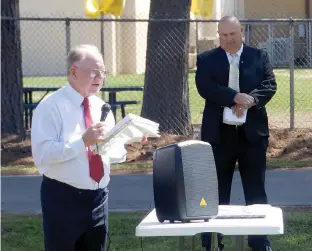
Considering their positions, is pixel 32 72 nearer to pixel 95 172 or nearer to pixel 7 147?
pixel 7 147

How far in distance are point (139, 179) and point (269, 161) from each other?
7.04 ft

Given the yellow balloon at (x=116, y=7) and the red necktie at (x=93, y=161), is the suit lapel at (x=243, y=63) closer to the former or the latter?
the red necktie at (x=93, y=161)

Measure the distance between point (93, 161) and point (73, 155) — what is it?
0.18 meters

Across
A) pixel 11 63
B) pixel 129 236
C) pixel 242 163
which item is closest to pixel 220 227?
pixel 242 163

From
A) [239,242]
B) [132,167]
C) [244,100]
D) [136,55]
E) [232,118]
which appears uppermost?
[244,100]

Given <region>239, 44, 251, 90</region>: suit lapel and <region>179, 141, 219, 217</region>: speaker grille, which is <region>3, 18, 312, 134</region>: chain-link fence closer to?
<region>239, 44, 251, 90</region>: suit lapel

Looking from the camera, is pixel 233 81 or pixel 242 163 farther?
pixel 242 163

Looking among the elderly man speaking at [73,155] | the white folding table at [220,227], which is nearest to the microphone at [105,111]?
the elderly man speaking at [73,155]

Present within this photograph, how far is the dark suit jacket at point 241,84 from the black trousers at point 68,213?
2.08 m

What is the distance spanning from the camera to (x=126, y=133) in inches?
178

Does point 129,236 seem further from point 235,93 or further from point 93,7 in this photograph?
point 93,7

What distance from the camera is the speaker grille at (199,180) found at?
4.51 metres

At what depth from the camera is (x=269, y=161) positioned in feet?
36.8

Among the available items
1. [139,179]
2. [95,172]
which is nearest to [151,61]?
[139,179]
